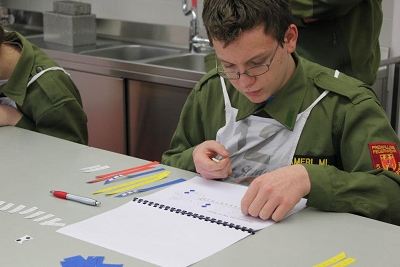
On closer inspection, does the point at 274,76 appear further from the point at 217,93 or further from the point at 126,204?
the point at 126,204

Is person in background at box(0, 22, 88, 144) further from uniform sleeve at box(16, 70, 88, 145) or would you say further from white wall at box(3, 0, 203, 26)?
white wall at box(3, 0, 203, 26)

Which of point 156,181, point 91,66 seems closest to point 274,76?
point 156,181

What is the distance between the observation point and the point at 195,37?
3658 mm

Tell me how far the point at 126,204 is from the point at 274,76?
474mm

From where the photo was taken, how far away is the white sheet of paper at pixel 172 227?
4.44ft

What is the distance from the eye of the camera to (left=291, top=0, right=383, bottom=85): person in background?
7.88ft

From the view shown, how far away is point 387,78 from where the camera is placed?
10.5ft

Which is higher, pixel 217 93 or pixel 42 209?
pixel 217 93

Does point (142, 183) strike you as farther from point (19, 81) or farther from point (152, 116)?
point (152, 116)

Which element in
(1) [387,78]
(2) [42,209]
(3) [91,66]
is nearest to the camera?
(2) [42,209]

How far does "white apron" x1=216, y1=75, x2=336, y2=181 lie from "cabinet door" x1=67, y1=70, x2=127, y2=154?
5.13 feet

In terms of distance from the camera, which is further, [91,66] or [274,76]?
[91,66]

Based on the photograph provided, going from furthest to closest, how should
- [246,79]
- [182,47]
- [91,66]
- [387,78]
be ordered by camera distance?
1. [182,47]
2. [91,66]
3. [387,78]
4. [246,79]

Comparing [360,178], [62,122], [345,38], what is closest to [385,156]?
[360,178]
